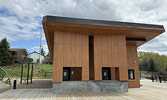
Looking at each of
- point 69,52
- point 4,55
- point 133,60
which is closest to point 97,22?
point 69,52

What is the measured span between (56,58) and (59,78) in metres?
1.48

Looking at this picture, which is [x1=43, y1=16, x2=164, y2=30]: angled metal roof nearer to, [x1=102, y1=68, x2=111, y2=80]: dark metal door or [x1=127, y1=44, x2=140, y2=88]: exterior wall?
[x1=127, y1=44, x2=140, y2=88]: exterior wall

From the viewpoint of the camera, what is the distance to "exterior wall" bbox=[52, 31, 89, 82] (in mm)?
8102

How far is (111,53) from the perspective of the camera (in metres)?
9.22

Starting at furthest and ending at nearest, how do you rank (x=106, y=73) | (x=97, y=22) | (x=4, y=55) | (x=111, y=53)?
(x=4, y=55)
(x=106, y=73)
(x=111, y=53)
(x=97, y=22)

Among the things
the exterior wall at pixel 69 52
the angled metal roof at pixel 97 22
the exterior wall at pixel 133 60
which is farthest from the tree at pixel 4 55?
the exterior wall at pixel 133 60

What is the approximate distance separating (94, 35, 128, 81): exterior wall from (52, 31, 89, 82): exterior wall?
1008 millimetres

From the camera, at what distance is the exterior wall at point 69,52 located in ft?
26.6

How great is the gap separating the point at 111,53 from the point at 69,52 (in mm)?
3546

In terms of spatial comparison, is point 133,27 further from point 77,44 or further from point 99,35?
point 77,44

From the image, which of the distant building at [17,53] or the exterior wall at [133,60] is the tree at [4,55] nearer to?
the distant building at [17,53]

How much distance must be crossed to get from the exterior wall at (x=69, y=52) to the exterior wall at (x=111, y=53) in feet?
3.31

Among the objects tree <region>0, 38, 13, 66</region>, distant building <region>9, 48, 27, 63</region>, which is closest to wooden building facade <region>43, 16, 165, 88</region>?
tree <region>0, 38, 13, 66</region>

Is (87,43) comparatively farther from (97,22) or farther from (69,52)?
(97,22)
